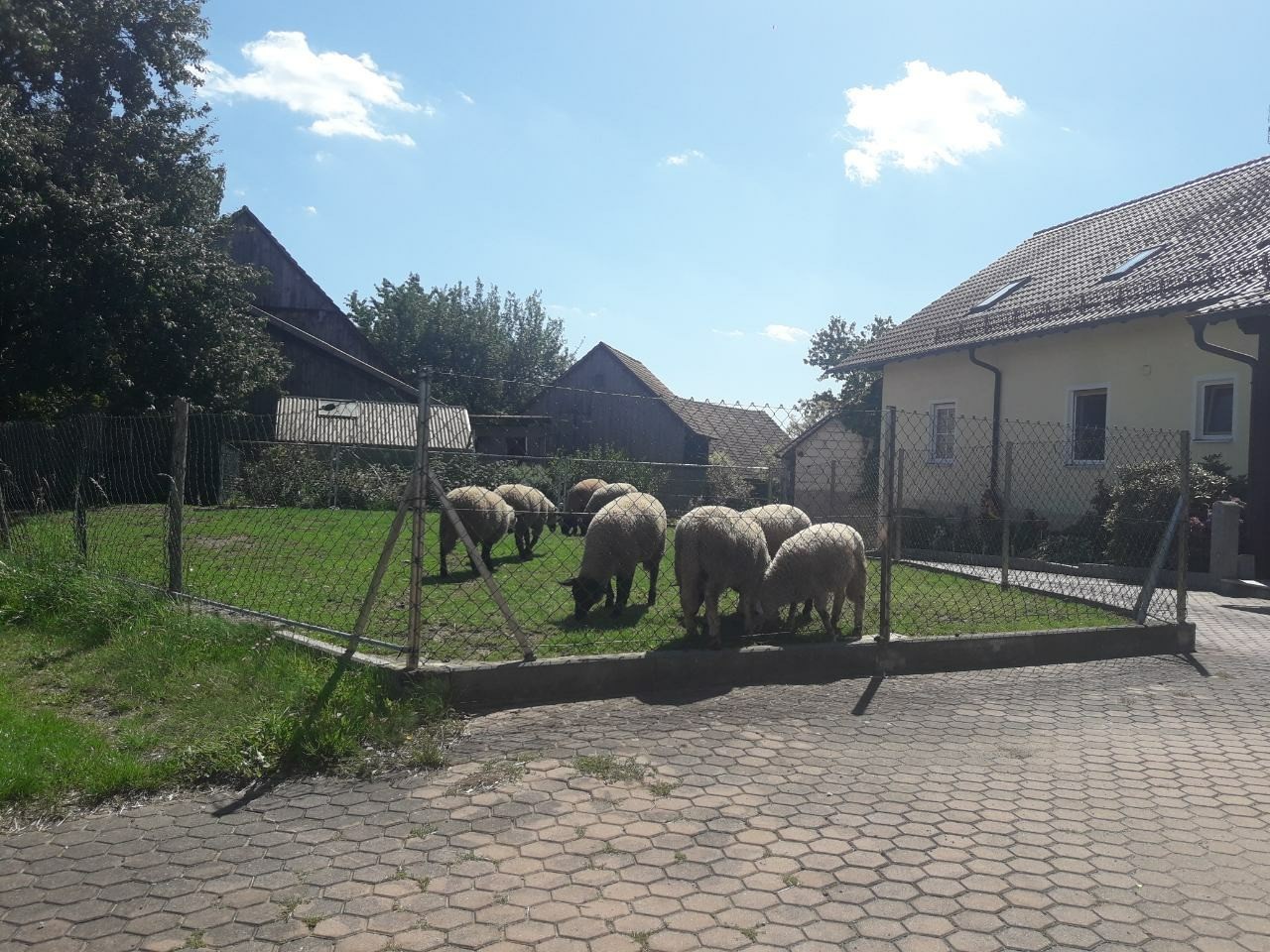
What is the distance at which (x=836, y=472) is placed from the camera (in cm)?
1705

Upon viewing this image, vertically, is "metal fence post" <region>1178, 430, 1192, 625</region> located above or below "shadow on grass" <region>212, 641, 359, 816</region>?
above

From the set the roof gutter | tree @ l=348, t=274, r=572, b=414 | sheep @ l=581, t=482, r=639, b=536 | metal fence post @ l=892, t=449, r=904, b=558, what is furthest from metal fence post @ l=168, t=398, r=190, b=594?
tree @ l=348, t=274, r=572, b=414

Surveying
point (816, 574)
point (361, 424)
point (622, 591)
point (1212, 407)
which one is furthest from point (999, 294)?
point (361, 424)

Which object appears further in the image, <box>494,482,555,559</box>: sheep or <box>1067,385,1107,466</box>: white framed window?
<box>1067,385,1107,466</box>: white framed window

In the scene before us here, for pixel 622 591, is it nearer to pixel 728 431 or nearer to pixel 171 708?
pixel 171 708

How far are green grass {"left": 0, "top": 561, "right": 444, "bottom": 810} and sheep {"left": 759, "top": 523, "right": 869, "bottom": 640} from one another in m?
2.86

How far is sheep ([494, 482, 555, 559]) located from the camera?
13328 millimetres

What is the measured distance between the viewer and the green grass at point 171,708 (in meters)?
4.48

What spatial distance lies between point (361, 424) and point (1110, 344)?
19.0m

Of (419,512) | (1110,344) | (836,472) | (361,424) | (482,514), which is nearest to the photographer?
(419,512)

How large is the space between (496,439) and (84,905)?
30977mm

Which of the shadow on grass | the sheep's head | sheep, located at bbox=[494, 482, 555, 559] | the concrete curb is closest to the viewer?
the shadow on grass

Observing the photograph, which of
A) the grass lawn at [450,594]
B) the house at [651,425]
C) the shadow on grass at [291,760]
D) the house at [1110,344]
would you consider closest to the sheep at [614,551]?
the grass lawn at [450,594]

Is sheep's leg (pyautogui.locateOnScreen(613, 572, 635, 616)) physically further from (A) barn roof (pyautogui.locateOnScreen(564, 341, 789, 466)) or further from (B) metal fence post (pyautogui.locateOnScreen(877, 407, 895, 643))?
(A) barn roof (pyautogui.locateOnScreen(564, 341, 789, 466))
